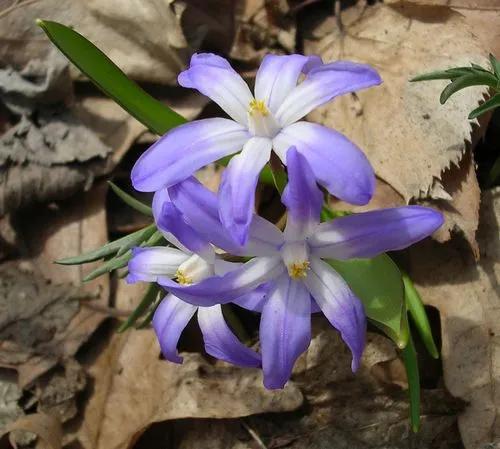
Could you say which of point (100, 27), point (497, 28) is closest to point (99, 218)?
point (100, 27)

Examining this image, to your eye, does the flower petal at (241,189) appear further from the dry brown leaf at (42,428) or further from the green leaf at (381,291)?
the dry brown leaf at (42,428)

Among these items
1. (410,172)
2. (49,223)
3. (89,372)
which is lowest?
(89,372)

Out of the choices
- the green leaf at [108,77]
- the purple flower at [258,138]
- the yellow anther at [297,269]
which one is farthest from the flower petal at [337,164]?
the green leaf at [108,77]

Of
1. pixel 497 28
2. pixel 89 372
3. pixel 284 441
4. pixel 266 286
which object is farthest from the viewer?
pixel 89 372

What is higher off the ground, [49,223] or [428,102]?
[428,102]

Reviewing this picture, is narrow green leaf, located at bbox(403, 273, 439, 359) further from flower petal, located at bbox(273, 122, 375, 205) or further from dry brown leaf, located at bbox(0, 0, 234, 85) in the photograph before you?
dry brown leaf, located at bbox(0, 0, 234, 85)

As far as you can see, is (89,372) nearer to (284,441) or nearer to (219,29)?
(284,441)
